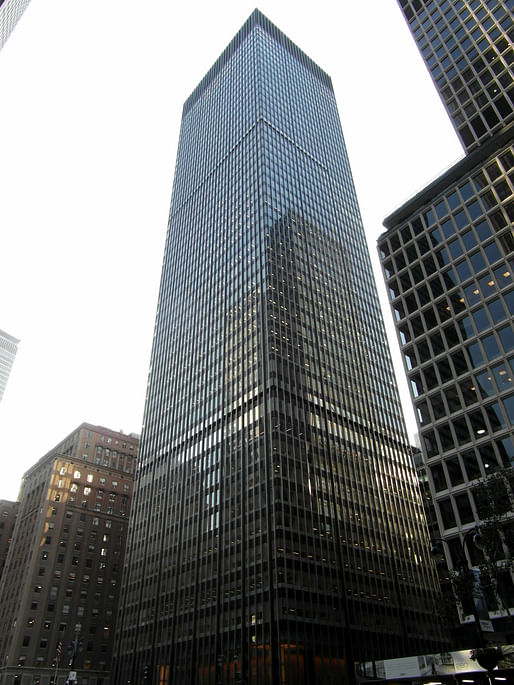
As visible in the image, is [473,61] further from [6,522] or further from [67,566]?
[6,522]

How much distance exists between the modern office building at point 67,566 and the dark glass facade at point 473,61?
11271 centimetres

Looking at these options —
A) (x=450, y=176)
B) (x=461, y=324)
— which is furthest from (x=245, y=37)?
(x=461, y=324)

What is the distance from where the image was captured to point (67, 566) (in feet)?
399

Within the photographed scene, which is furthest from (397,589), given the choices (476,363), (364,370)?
(476,363)

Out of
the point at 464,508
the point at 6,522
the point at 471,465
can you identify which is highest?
the point at 6,522

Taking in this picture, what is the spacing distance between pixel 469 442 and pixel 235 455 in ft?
156

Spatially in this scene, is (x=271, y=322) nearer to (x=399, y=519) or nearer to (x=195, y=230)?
(x=399, y=519)

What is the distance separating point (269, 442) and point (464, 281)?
1637 inches

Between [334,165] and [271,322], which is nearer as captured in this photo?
[271,322]

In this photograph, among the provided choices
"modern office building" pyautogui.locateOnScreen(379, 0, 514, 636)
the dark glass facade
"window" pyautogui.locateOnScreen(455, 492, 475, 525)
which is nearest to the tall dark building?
"modern office building" pyautogui.locateOnScreen(379, 0, 514, 636)

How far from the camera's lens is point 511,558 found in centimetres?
3409

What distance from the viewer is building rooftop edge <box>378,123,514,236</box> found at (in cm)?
6438

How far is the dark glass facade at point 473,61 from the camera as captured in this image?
7094cm

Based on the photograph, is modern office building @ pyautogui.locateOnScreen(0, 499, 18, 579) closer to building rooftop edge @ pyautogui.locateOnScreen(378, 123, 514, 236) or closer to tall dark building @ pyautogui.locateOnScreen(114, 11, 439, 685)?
tall dark building @ pyautogui.locateOnScreen(114, 11, 439, 685)
